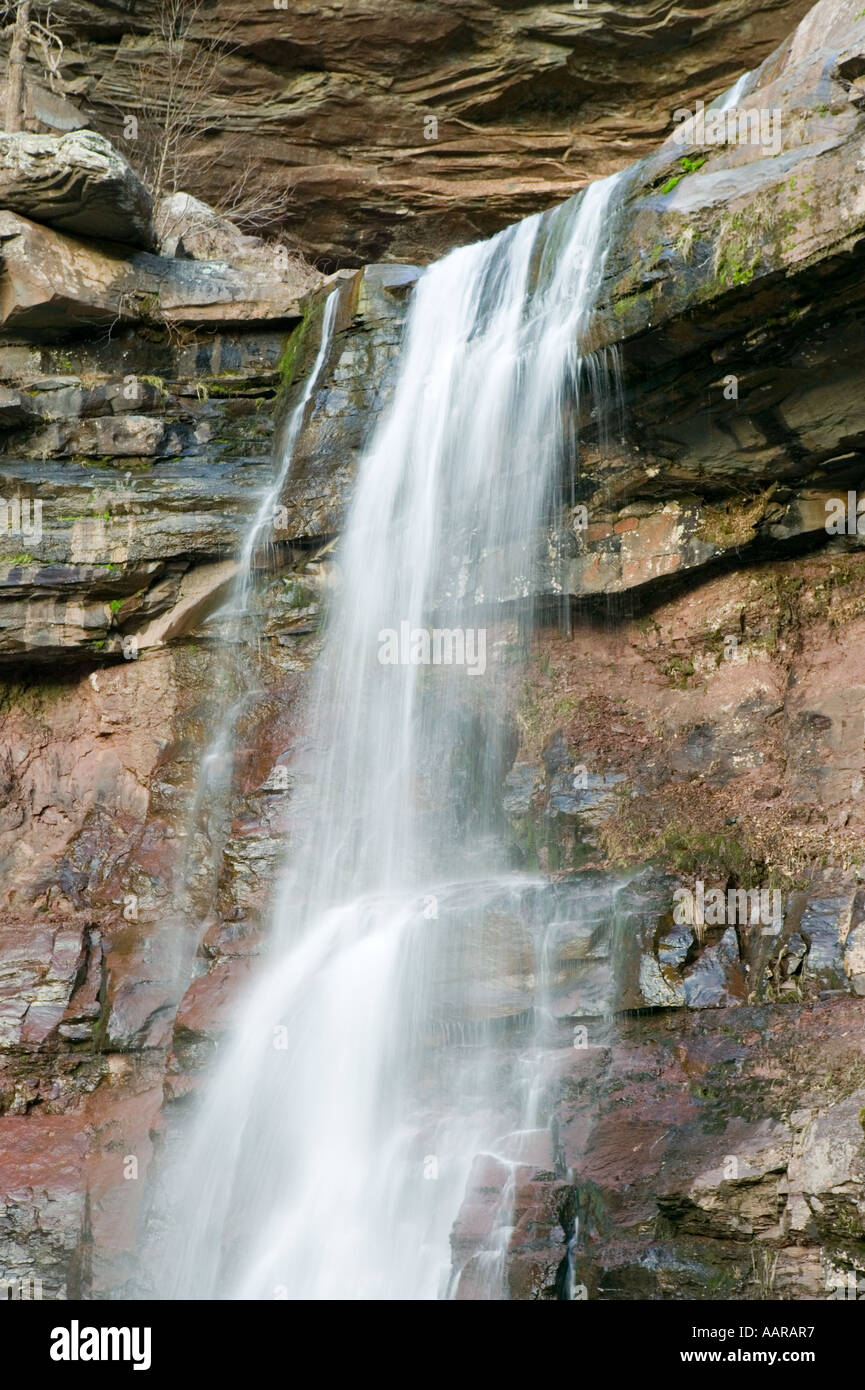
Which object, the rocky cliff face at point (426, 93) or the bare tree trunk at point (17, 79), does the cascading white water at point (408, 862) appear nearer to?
the rocky cliff face at point (426, 93)

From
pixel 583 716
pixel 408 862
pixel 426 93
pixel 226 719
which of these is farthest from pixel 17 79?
pixel 408 862

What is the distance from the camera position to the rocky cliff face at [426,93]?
648 inches

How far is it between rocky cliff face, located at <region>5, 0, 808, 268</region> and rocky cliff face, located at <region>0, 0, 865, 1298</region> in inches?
172

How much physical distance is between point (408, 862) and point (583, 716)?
2.13 meters

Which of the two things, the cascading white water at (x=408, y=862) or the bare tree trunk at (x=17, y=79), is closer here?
the cascading white water at (x=408, y=862)

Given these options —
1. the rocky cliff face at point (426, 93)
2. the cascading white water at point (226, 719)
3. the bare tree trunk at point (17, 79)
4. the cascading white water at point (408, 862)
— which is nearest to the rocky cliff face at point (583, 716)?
the cascading white water at point (226, 719)

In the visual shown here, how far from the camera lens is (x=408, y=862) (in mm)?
10836

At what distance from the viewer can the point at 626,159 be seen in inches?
696

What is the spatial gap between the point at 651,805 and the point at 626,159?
11142mm

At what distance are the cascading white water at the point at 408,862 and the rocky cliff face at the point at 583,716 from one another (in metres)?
0.29

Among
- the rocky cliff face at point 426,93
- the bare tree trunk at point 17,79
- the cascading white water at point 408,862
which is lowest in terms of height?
the cascading white water at point 408,862

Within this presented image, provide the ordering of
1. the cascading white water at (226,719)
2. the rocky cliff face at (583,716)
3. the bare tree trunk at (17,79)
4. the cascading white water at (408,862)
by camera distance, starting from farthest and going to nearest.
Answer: the bare tree trunk at (17,79)
the cascading white water at (226,719)
the cascading white water at (408,862)
the rocky cliff face at (583,716)

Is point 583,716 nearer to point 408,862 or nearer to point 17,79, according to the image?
point 408,862

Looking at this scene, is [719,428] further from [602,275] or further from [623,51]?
[623,51]
